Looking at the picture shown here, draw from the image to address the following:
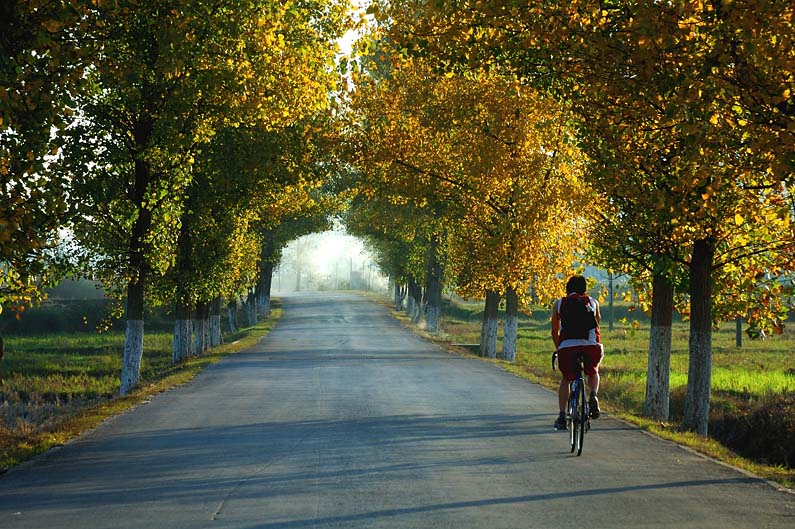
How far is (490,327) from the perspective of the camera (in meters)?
39.5

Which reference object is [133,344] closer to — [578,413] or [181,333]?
[181,333]

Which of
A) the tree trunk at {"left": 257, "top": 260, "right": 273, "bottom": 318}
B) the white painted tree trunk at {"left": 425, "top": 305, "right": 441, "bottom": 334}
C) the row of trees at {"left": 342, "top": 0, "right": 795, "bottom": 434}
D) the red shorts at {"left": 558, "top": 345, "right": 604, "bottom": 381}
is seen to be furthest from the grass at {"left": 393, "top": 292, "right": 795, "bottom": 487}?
the tree trunk at {"left": 257, "top": 260, "right": 273, "bottom": 318}

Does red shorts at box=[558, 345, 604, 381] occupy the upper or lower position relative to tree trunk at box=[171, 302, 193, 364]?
upper

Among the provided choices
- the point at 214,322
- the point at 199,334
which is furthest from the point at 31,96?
the point at 214,322

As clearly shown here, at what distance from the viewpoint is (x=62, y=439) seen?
14.5 meters

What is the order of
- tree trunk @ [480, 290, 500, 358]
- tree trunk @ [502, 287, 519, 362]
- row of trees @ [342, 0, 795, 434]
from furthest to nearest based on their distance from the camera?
1. tree trunk @ [480, 290, 500, 358]
2. tree trunk @ [502, 287, 519, 362]
3. row of trees @ [342, 0, 795, 434]

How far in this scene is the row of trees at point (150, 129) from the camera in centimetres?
1266


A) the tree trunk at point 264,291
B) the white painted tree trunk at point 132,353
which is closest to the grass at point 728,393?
the white painted tree trunk at point 132,353

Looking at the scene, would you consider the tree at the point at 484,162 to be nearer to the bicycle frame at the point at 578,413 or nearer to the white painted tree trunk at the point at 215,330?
the white painted tree trunk at the point at 215,330

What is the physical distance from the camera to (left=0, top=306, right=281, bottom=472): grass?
618 inches

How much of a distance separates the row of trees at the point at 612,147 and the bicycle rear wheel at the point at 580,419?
8.32ft

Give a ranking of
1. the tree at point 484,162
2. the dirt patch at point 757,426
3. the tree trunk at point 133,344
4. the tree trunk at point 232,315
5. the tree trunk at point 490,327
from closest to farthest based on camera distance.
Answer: the dirt patch at point 757,426, the tree trunk at point 133,344, the tree at point 484,162, the tree trunk at point 490,327, the tree trunk at point 232,315

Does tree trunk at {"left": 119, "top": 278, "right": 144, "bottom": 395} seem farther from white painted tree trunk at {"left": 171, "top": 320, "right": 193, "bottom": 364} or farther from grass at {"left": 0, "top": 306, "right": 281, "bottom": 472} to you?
white painted tree trunk at {"left": 171, "top": 320, "right": 193, "bottom": 364}

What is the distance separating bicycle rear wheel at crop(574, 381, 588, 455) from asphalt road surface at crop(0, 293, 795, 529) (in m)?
0.20
